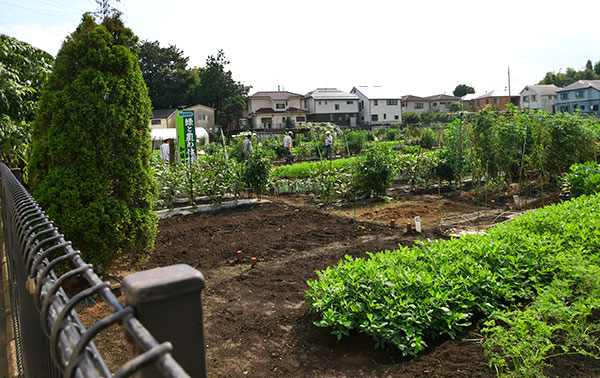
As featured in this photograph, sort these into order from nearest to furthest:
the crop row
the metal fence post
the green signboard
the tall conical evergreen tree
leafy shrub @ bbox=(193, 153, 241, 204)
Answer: the metal fence post → the crop row → the tall conical evergreen tree → leafy shrub @ bbox=(193, 153, 241, 204) → the green signboard

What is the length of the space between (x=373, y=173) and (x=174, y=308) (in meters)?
10.9

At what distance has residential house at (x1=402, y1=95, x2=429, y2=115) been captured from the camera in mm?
71312

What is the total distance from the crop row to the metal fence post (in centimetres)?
288

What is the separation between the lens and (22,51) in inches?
286

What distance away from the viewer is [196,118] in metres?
50.6

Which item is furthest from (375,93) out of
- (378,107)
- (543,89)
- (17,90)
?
(17,90)

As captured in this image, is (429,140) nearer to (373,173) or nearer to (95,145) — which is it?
(373,173)

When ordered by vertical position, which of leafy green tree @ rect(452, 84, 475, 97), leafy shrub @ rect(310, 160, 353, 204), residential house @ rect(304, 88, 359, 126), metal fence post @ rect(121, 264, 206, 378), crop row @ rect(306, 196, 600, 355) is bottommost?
crop row @ rect(306, 196, 600, 355)

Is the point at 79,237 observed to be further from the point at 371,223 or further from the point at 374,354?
the point at 371,223

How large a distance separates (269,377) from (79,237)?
9.57ft

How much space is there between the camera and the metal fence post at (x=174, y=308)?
0.86 m

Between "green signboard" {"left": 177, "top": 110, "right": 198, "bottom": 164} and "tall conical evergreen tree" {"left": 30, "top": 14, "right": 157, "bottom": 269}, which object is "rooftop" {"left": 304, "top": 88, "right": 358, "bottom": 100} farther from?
"tall conical evergreen tree" {"left": 30, "top": 14, "right": 157, "bottom": 269}

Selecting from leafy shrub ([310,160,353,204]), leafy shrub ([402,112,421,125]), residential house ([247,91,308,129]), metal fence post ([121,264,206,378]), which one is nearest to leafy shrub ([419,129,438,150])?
leafy shrub ([310,160,353,204])

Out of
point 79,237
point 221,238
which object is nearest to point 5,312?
point 79,237
